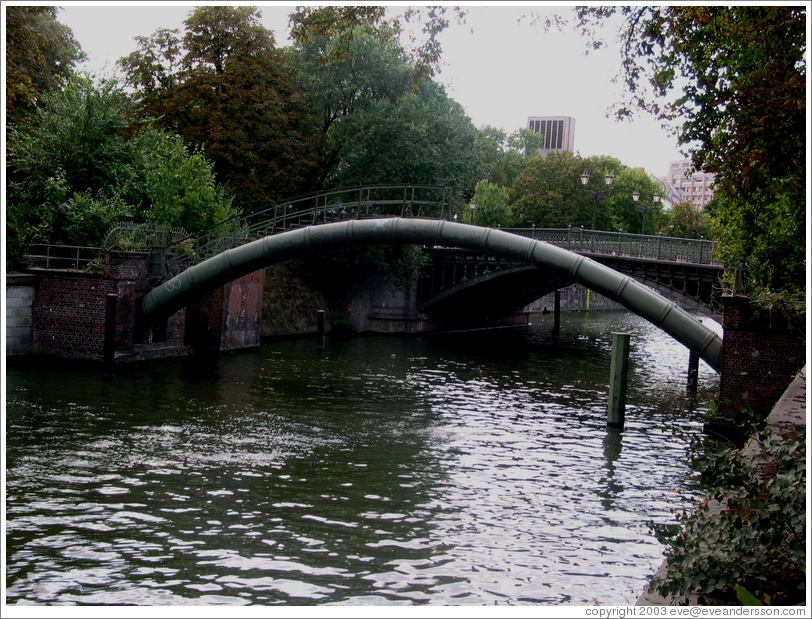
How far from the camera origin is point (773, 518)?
5766mm

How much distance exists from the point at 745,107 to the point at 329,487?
7944 millimetres

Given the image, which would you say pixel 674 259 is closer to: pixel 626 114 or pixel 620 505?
pixel 626 114

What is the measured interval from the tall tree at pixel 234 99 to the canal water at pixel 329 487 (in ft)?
41.3

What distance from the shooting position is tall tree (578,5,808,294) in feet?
29.8

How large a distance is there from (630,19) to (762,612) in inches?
397

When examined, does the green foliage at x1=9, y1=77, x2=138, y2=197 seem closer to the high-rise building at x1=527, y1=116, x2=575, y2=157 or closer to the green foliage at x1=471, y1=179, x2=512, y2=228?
the green foliage at x1=471, y1=179, x2=512, y2=228

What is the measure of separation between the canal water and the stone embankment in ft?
6.52

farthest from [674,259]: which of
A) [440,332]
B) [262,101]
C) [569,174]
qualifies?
[569,174]

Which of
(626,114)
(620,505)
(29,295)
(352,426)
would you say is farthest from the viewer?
(29,295)

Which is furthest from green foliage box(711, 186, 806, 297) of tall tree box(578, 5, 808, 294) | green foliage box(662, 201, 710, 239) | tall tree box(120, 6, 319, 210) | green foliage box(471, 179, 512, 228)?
green foliage box(662, 201, 710, 239)

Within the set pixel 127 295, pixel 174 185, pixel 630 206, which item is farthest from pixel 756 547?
pixel 630 206

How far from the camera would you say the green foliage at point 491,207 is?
211 feet

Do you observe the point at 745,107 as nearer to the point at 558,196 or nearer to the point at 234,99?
the point at 234,99

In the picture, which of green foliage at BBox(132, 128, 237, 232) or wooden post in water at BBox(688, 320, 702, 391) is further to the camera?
green foliage at BBox(132, 128, 237, 232)
